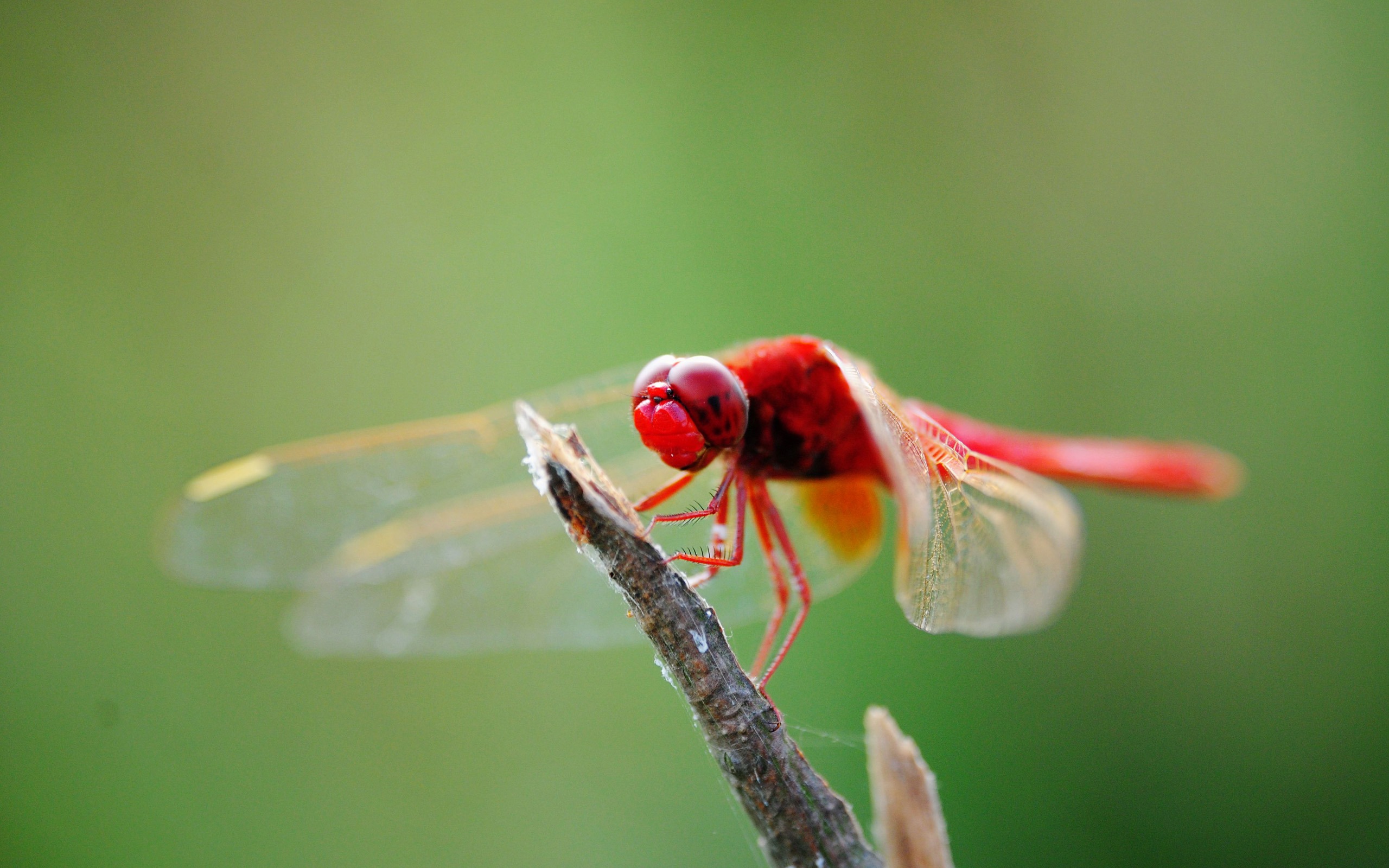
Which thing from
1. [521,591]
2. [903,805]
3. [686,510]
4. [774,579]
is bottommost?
[903,805]

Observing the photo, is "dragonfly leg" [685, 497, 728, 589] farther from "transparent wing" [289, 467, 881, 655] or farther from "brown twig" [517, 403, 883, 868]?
"brown twig" [517, 403, 883, 868]

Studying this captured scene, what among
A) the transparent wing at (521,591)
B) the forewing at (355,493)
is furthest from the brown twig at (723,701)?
the transparent wing at (521,591)

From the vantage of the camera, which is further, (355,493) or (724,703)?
(355,493)

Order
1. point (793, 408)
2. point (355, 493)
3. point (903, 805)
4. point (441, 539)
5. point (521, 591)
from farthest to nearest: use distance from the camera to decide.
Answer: point (521, 591) < point (441, 539) < point (355, 493) < point (793, 408) < point (903, 805)

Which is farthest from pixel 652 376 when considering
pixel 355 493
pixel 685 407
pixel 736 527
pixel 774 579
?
pixel 355 493

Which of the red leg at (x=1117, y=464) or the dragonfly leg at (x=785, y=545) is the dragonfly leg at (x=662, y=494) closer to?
the dragonfly leg at (x=785, y=545)

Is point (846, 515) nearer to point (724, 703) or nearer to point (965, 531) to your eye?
point (965, 531)

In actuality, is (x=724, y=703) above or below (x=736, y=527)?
below
